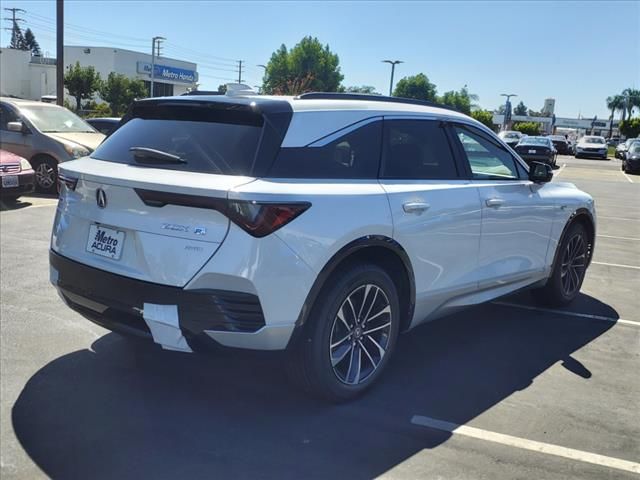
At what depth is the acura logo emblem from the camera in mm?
3436

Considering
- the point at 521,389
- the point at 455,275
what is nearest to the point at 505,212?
the point at 455,275

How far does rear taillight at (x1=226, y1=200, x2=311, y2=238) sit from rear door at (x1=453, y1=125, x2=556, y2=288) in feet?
6.46

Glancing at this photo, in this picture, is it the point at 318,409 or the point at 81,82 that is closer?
the point at 318,409

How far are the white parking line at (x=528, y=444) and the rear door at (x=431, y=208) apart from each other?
0.83 metres

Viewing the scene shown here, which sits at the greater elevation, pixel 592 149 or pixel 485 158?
pixel 592 149

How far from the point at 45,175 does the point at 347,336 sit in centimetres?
972

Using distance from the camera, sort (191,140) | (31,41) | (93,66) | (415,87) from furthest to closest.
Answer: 1. (31,41)
2. (415,87)
3. (93,66)
4. (191,140)

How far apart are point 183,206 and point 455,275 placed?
81.6 inches

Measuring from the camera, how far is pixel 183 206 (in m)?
3.14

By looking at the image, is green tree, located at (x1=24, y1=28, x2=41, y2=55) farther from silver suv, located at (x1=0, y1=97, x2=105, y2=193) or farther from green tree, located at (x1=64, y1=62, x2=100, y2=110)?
silver suv, located at (x1=0, y1=97, x2=105, y2=193)

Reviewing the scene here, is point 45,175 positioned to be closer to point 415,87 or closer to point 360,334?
point 360,334

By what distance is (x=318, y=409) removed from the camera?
143 inches

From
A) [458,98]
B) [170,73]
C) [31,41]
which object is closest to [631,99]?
[458,98]

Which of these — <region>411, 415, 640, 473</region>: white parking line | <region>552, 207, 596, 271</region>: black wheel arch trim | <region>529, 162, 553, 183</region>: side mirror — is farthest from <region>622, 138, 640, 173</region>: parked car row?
<region>411, 415, 640, 473</region>: white parking line
